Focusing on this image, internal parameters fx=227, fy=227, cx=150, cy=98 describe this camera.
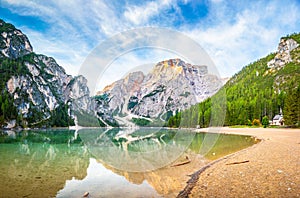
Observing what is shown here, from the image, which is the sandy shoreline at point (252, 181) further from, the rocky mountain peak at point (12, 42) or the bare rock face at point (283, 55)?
the rocky mountain peak at point (12, 42)

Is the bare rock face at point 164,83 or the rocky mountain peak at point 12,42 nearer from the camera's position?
the bare rock face at point 164,83

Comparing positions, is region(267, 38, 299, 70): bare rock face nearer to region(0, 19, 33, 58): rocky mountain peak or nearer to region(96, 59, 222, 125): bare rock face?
region(96, 59, 222, 125): bare rock face

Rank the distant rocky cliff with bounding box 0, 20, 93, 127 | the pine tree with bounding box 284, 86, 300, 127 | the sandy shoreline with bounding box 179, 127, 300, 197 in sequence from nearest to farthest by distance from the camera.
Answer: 1. the sandy shoreline with bounding box 179, 127, 300, 197
2. the pine tree with bounding box 284, 86, 300, 127
3. the distant rocky cliff with bounding box 0, 20, 93, 127

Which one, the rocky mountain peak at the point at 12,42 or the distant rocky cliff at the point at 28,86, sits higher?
the rocky mountain peak at the point at 12,42

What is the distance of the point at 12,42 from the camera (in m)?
159

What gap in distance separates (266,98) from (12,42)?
16303 centimetres

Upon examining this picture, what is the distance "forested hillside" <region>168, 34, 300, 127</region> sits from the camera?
1810 inches

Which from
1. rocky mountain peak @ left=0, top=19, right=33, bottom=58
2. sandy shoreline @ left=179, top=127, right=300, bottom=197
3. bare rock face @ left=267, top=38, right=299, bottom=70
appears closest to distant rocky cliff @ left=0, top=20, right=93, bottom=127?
Answer: rocky mountain peak @ left=0, top=19, right=33, bottom=58

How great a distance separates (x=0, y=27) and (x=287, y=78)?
18894cm

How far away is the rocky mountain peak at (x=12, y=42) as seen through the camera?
150375 millimetres

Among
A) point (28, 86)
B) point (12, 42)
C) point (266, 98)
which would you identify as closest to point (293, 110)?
point (266, 98)

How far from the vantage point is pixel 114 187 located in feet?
32.4

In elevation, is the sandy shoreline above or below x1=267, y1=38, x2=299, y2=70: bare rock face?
below

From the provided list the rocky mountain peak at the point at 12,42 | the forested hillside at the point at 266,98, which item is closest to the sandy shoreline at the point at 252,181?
the forested hillside at the point at 266,98
